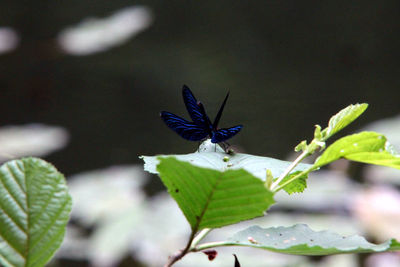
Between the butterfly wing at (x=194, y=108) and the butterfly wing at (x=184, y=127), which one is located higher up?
the butterfly wing at (x=194, y=108)

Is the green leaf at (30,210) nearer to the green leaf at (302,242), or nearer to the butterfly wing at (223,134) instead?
the green leaf at (302,242)

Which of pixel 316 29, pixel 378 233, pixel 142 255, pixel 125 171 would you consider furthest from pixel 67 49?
pixel 316 29

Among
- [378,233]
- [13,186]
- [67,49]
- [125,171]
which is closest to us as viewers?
[13,186]

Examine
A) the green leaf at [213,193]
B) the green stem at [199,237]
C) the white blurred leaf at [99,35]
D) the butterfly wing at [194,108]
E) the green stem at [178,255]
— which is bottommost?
the green stem at [178,255]

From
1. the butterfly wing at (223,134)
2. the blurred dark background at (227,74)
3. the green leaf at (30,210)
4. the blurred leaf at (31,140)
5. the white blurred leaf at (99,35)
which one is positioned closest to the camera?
the green leaf at (30,210)

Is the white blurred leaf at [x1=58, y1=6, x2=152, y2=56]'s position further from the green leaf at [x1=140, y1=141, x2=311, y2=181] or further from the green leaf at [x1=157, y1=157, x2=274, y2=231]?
the green leaf at [x1=157, y1=157, x2=274, y2=231]

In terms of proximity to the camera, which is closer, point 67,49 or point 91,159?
point 67,49

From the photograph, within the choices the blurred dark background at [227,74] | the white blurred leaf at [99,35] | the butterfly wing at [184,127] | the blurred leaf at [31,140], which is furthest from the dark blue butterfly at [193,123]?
the blurred dark background at [227,74]

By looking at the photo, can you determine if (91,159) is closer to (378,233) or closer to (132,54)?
(132,54)
